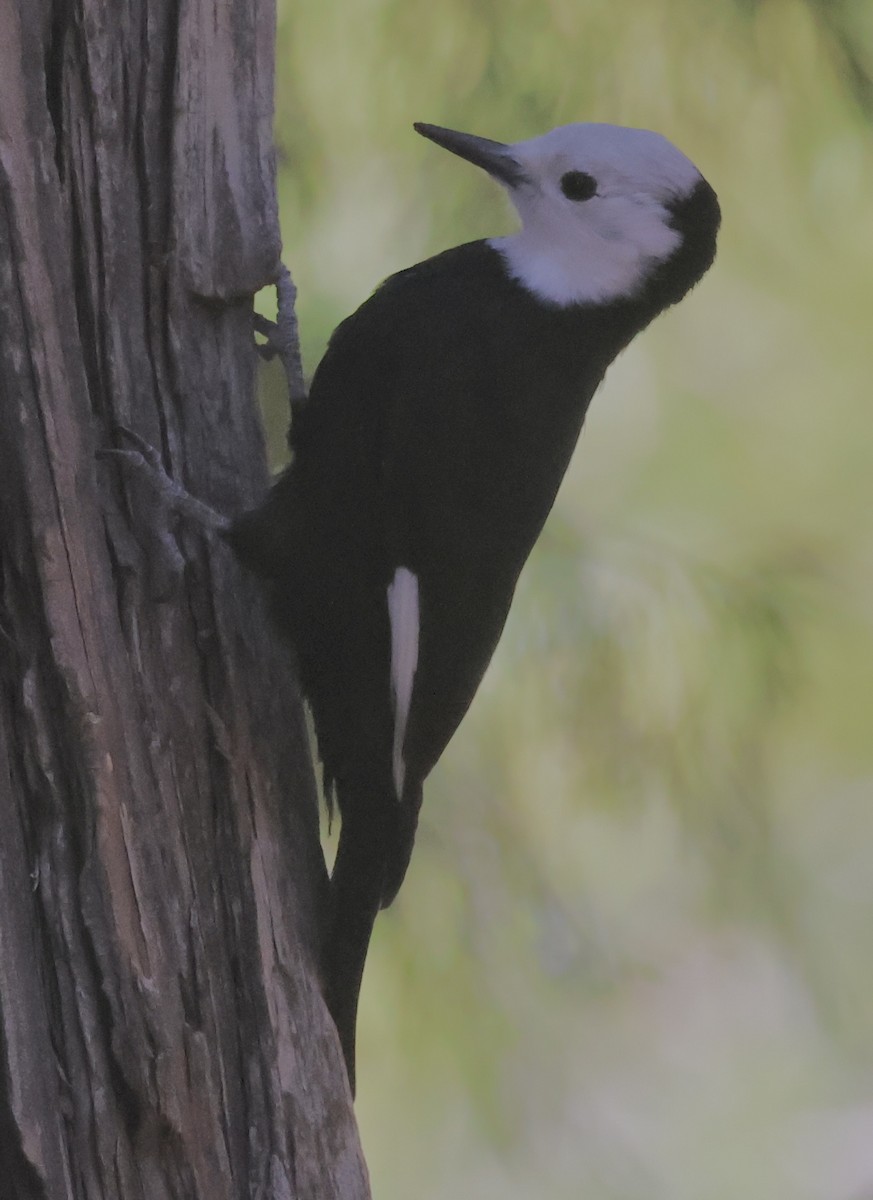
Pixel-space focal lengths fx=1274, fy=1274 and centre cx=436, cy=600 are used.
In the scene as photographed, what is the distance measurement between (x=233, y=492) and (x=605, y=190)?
592mm

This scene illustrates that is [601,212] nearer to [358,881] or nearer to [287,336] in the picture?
[287,336]

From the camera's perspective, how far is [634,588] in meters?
1.96

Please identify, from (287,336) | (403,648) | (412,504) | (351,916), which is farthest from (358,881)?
(287,336)

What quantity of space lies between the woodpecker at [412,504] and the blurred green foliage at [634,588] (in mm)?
387

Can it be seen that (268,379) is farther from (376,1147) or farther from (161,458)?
(376,1147)

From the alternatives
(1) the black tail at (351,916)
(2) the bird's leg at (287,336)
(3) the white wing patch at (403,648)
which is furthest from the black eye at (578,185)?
(1) the black tail at (351,916)

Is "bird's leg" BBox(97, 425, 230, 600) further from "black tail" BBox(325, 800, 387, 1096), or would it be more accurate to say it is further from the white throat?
the white throat

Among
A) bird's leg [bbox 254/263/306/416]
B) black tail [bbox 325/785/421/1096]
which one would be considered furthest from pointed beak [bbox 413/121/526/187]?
black tail [bbox 325/785/421/1096]

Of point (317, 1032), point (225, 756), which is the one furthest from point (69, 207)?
point (317, 1032)

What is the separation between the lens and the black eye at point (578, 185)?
155 cm

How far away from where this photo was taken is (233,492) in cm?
140

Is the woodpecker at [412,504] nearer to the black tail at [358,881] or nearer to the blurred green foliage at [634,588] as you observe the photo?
the black tail at [358,881]

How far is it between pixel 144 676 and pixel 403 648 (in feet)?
1.08

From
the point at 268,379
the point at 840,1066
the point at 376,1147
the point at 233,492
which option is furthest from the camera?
the point at 840,1066
